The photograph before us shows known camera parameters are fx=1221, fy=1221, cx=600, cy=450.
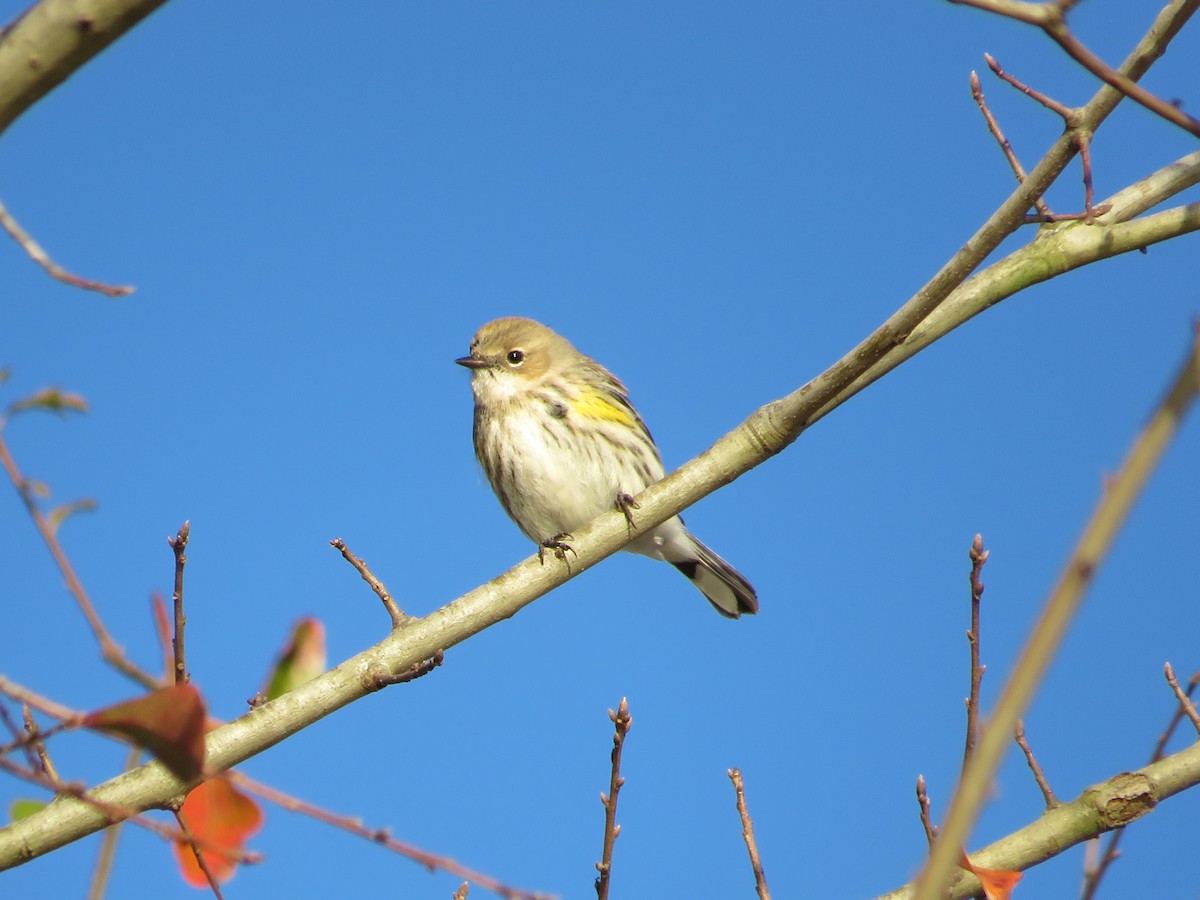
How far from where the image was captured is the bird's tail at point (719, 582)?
9070 millimetres

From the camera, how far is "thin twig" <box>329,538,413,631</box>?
4523 millimetres

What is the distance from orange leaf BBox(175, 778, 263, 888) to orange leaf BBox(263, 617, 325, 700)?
646 mm

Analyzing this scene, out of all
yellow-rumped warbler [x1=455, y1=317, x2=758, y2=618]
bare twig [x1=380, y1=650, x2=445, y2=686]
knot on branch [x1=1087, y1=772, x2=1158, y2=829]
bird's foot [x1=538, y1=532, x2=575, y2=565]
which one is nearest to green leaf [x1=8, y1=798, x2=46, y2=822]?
bare twig [x1=380, y1=650, x2=445, y2=686]

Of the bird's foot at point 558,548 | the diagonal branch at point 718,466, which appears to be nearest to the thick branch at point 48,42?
the diagonal branch at point 718,466

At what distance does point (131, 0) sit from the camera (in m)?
2.21

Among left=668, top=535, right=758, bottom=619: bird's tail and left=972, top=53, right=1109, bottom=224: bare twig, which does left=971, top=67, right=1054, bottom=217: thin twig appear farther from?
left=668, top=535, right=758, bottom=619: bird's tail

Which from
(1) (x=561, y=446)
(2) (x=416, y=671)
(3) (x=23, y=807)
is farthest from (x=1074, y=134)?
(1) (x=561, y=446)

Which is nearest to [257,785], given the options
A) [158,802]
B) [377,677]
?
[158,802]

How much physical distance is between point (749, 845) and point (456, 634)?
130 cm

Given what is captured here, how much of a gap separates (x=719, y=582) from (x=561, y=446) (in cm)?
176

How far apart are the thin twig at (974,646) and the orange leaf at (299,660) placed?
2.09 meters

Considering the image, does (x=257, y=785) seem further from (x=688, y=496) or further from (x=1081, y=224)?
(x=1081, y=224)

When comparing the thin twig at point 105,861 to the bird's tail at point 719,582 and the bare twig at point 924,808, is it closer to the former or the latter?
the bare twig at point 924,808

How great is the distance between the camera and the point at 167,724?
6.70 ft
